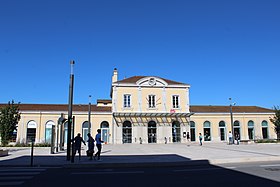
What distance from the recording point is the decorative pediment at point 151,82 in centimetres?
3741

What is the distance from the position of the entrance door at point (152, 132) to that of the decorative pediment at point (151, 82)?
5693mm

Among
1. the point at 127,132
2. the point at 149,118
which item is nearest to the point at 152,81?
the point at 149,118

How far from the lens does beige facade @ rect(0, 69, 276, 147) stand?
35.4 meters

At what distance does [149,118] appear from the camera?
1446 inches

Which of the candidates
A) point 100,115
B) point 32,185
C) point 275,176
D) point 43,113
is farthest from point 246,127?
point 32,185

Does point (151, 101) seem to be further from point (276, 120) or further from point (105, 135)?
point (276, 120)

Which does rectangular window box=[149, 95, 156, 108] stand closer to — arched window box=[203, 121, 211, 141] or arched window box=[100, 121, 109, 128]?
arched window box=[100, 121, 109, 128]

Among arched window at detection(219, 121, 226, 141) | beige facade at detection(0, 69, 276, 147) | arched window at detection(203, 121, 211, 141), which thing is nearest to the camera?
beige facade at detection(0, 69, 276, 147)

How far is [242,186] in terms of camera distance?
7227 mm

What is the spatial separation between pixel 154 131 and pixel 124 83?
836 centimetres

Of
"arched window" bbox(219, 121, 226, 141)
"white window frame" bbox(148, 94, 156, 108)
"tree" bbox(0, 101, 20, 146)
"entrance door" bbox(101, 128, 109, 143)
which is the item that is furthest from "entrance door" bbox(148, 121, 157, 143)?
"tree" bbox(0, 101, 20, 146)

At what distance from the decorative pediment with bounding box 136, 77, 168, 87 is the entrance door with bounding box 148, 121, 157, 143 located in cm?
569

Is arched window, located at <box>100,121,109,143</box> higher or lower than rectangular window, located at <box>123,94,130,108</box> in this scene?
lower

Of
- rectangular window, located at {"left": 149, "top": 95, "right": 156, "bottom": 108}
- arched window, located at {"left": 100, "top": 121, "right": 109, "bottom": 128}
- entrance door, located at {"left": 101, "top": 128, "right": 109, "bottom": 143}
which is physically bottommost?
entrance door, located at {"left": 101, "top": 128, "right": 109, "bottom": 143}
